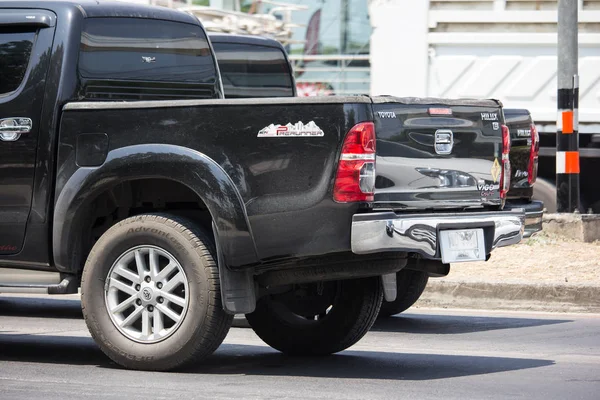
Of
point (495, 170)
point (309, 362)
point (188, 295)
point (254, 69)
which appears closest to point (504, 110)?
point (254, 69)

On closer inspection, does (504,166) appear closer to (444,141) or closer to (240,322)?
(444,141)

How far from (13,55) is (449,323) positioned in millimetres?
3962

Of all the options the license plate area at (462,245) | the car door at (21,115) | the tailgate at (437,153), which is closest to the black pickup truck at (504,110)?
the tailgate at (437,153)

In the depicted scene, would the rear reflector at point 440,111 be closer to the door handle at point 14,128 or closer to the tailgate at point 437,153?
the tailgate at point 437,153

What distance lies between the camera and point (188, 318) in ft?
21.7

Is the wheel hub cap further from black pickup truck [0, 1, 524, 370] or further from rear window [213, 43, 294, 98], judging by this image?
rear window [213, 43, 294, 98]

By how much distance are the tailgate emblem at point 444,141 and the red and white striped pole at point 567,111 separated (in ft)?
22.4

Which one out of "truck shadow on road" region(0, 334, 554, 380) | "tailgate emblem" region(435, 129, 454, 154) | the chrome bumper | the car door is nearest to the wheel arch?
the car door

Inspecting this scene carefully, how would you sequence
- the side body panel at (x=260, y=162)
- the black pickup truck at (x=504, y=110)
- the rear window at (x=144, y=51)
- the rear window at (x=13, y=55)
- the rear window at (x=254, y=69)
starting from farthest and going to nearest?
the rear window at (x=254, y=69) → the black pickup truck at (x=504, y=110) → the rear window at (x=144, y=51) → the rear window at (x=13, y=55) → the side body panel at (x=260, y=162)

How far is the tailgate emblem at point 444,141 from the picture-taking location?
671 centimetres

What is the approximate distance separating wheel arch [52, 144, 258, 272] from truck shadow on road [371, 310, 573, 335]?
2.88m

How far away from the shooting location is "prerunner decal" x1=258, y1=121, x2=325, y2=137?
639cm

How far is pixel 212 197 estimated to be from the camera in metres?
6.54

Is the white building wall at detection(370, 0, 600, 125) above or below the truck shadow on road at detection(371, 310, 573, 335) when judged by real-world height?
above
